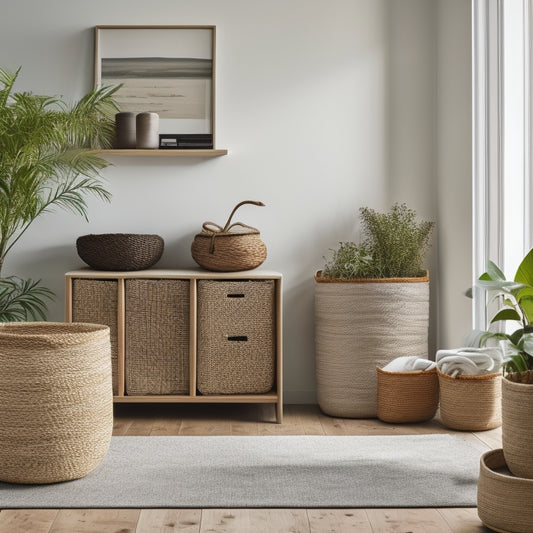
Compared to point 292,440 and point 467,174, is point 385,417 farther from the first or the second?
point 467,174

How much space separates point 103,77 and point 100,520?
233 cm

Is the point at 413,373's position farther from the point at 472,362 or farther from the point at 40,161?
the point at 40,161

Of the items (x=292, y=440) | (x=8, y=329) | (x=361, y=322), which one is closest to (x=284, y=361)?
(x=361, y=322)

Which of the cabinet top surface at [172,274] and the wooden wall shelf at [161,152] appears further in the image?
the wooden wall shelf at [161,152]

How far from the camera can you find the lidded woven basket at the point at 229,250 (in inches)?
130

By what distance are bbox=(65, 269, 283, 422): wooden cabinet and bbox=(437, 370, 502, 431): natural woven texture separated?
76 cm

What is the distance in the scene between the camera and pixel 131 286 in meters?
3.26

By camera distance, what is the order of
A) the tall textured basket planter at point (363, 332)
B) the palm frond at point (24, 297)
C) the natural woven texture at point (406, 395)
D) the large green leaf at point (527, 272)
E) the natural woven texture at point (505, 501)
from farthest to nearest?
Result: the palm frond at point (24, 297) → the tall textured basket planter at point (363, 332) → the natural woven texture at point (406, 395) → the large green leaf at point (527, 272) → the natural woven texture at point (505, 501)

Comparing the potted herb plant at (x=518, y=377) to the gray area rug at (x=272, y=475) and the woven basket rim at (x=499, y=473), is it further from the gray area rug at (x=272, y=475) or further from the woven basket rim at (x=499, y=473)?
the gray area rug at (x=272, y=475)

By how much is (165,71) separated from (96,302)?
1219 millimetres

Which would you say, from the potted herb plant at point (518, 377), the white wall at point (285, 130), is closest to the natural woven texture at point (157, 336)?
the white wall at point (285, 130)

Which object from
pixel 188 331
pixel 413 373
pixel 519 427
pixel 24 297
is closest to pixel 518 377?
pixel 519 427

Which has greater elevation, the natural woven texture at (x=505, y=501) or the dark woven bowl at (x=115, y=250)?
the dark woven bowl at (x=115, y=250)

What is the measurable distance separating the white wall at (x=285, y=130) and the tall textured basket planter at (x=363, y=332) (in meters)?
0.31
